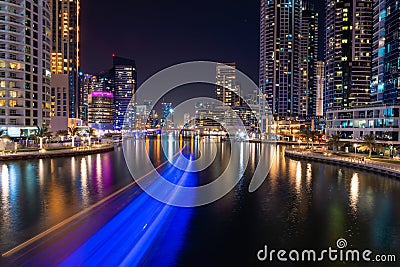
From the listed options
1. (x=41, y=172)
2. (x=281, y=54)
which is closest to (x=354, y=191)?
(x=41, y=172)

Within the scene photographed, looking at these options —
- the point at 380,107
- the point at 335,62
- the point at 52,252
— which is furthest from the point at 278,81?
the point at 52,252

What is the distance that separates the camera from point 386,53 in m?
76.6

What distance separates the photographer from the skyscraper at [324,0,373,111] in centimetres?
14225

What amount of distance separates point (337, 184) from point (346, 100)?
385 feet

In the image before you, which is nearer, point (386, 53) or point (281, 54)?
point (386, 53)

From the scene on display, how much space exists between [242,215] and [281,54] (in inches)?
6736

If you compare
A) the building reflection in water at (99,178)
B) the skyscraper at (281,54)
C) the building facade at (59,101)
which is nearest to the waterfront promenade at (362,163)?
the building reflection in water at (99,178)

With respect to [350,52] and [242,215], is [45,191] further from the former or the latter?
[350,52]

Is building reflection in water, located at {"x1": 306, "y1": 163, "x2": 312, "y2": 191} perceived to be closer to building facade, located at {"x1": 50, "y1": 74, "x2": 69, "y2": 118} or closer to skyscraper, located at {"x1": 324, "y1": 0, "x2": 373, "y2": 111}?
building facade, located at {"x1": 50, "y1": 74, "x2": 69, "y2": 118}

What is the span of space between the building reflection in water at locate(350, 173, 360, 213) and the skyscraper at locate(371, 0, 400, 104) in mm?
35944

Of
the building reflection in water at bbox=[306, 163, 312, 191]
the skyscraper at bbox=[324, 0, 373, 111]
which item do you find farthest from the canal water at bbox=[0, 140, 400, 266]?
the skyscraper at bbox=[324, 0, 373, 111]

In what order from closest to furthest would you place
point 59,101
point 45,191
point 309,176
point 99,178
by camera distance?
point 45,191 < point 99,178 < point 309,176 < point 59,101

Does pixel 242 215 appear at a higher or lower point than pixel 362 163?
lower
